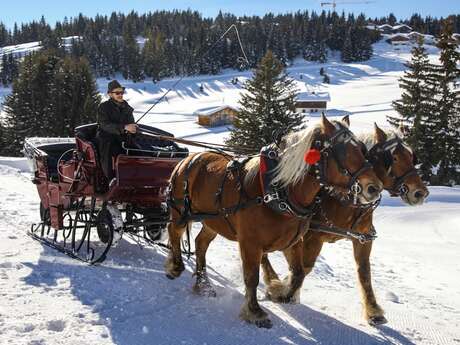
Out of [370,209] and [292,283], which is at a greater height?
[370,209]

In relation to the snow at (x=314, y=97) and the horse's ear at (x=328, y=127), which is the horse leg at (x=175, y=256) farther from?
the snow at (x=314, y=97)

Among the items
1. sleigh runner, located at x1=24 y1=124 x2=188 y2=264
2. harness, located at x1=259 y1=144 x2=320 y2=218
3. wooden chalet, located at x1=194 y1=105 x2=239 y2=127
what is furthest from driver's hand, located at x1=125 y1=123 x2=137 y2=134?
wooden chalet, located at x1=194 y1=105 x2=239 y2=127

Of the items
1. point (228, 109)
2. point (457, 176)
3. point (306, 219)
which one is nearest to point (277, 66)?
point (457, 176)

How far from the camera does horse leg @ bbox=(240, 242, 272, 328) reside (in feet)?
15.7

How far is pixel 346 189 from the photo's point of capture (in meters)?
4.27

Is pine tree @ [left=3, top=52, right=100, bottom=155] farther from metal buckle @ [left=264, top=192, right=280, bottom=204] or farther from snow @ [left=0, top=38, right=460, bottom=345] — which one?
metal buckle @ [left=264, top=192, right=280, bottom=204]

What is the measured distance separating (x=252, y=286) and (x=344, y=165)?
60.8 inches

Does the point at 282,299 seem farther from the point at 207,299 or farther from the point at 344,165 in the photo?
the point at 344,165

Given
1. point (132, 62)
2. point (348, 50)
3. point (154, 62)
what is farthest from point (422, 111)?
point (348, 50)

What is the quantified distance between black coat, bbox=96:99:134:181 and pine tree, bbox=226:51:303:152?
19363 mm

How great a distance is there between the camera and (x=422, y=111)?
29375 mm

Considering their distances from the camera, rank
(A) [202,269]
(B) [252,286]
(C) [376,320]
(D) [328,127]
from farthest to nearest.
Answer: (A) [202,269], (C) [376,320], (B) [252,286], (D) [328,127]

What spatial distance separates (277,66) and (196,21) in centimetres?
13111

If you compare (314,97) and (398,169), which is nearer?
(398,169)
